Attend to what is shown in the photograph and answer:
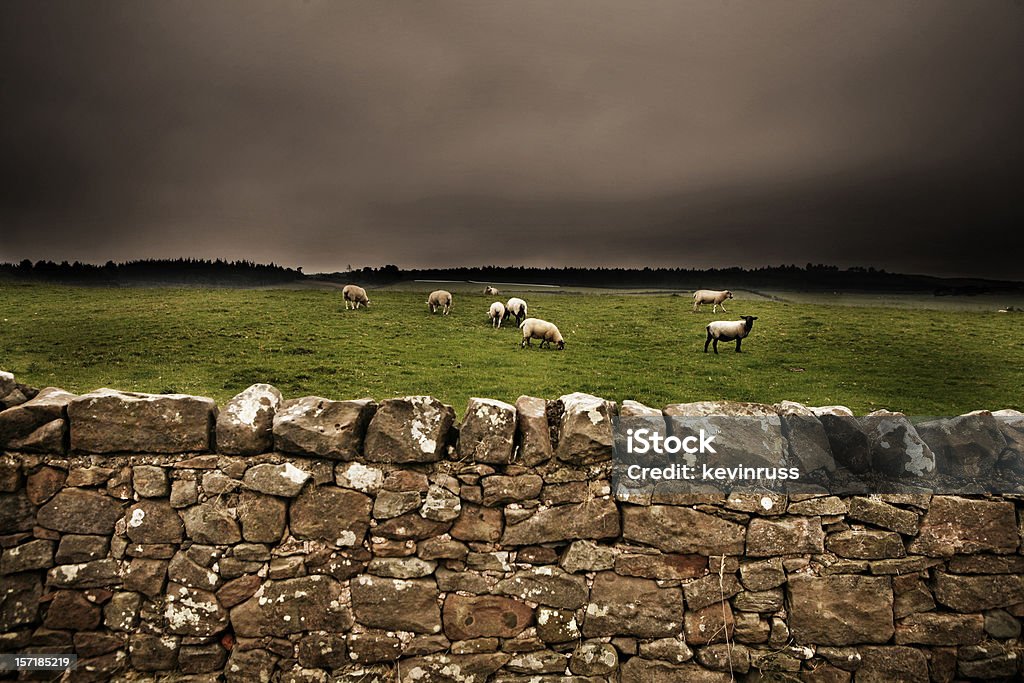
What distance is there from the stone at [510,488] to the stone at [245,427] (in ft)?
6.19

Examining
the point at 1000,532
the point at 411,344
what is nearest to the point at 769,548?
the point at 1000,532

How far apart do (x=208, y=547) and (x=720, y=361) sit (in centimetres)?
1598

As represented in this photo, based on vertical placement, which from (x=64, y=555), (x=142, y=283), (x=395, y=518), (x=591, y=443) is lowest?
(x=64, y=555)

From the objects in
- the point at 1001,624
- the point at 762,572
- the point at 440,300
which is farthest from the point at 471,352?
the point at 1001,624

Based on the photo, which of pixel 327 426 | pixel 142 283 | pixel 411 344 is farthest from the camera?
pixel 142 283

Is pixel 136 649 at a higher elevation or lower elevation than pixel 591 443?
lower

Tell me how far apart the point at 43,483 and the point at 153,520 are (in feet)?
3.27

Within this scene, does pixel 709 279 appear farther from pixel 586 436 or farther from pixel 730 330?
pixel 586 436

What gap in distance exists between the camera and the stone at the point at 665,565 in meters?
4.21

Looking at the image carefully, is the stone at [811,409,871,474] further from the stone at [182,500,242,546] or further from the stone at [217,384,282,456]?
the stone at [182,500,242,546]

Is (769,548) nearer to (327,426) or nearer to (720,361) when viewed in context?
(327,426)

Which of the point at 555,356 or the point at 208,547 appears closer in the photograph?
the point at 208,547

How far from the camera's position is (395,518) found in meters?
4.16

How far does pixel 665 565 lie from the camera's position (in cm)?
422
